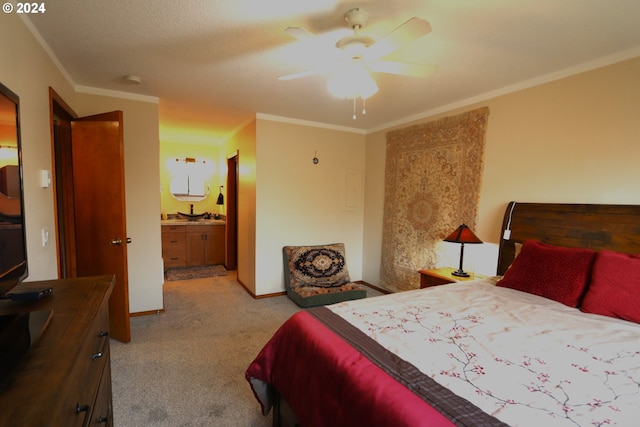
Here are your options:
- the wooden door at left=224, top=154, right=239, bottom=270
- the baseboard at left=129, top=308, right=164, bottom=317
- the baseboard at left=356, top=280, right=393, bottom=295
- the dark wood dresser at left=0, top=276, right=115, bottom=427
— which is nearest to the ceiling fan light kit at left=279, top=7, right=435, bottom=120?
the dark wood dresser at left=0, top=276, right=115, bottom=427

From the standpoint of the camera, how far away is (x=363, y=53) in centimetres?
171

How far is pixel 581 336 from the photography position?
4.94 feet

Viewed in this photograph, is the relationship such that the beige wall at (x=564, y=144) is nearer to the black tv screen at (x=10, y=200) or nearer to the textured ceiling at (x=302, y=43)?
the textured ceiling at (x=302, y=43)

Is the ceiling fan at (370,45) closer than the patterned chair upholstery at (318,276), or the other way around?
Result: the ceiling fan at (370,45)

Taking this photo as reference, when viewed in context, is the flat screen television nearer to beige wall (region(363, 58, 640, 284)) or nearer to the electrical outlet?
the electrical outlet

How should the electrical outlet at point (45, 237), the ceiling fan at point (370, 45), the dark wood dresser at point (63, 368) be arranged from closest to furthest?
the dark wood dresser at point (63, 368) < the ceiling fan at point (370, 45) < the electrical outlet at point (45, 237)

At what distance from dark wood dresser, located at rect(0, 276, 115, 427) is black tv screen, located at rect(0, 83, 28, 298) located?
124 mm

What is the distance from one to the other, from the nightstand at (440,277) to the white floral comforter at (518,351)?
2.38ft

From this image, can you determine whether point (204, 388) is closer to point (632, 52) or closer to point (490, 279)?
point (490, 279)

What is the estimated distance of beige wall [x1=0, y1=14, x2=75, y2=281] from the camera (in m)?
1.53

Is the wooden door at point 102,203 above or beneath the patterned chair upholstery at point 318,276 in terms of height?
above

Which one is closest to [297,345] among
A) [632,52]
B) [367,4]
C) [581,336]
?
[581,336]

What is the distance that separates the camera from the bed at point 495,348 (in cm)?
100

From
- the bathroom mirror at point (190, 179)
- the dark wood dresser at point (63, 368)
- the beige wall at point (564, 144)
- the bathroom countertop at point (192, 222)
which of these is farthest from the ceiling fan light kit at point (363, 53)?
the bathroom mirror at point (190, 179)
